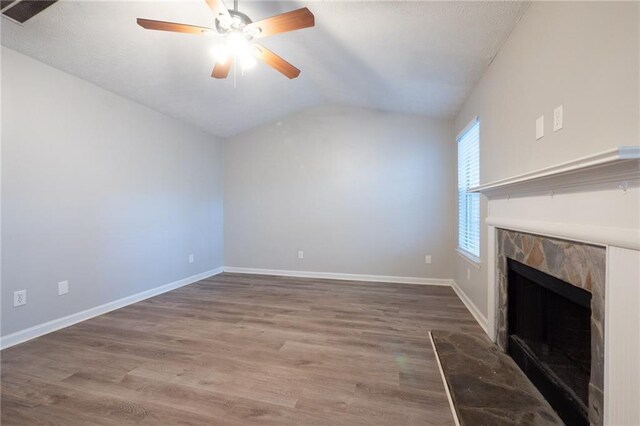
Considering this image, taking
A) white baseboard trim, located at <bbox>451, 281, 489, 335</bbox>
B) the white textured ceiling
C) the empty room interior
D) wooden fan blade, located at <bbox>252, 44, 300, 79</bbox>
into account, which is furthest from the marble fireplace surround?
wooden fan blade, located at <bbox>252, 44, 300, 79</bbox>

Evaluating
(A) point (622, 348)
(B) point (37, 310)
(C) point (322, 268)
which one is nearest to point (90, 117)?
(B) point (37, 310)

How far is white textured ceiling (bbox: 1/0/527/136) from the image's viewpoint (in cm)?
192

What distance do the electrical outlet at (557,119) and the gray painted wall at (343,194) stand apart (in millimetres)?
2580

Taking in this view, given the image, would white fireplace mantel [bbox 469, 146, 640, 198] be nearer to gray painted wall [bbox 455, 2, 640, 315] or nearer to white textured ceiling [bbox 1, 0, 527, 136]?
gray painted wall [bbox 455, 2, 640, 315]

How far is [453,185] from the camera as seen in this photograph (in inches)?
155

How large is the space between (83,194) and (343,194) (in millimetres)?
3269

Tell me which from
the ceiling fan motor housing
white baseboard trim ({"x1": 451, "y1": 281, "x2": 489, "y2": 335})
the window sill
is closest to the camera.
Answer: the ceiling fan motor housing

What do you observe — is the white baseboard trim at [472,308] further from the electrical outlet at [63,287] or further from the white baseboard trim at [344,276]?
the electrical outlet at [63,287]

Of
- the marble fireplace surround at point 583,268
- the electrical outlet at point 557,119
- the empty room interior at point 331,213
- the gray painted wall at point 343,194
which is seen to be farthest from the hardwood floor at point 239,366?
the electrical outlet at point 557,119

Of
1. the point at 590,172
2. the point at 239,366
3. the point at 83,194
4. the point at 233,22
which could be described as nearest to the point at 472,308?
the point at 590,172

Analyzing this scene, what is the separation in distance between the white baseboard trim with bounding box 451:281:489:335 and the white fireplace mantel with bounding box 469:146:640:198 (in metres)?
1.48

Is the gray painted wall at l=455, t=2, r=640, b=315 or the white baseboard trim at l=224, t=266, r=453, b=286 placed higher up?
the gray painted wall at l=455, t=2, r=640, b=315

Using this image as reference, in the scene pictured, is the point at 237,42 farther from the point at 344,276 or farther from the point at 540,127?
the point at 344,276

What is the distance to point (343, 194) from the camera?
4.36 metres
